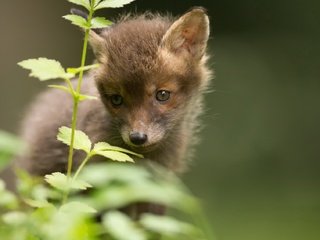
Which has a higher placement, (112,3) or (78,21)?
(112,3)

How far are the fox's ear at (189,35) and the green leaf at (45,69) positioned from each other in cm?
202

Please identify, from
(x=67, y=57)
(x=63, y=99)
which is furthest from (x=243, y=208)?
(x=63, y=99)

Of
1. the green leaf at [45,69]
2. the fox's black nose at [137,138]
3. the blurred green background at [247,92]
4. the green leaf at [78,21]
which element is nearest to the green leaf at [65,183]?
the green leaf at [45,69]

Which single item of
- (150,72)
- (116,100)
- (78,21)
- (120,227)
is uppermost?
(150,72)

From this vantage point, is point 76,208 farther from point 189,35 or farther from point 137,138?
point 189,35

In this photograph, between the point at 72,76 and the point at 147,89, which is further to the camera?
the point at 147,89

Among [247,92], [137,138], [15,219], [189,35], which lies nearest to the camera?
[15,219]

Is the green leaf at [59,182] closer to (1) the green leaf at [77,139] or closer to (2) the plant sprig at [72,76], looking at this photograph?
(2) the plant sprig at [72,76]

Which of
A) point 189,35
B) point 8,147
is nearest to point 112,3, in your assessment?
point 8,147

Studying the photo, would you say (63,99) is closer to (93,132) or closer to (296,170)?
(93,132)

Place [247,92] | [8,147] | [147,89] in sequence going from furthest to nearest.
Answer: [247,92] → [147,89] → [8,147]

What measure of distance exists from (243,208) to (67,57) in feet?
9.16

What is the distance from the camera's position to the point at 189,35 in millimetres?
4941

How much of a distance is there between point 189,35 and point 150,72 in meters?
0.49
